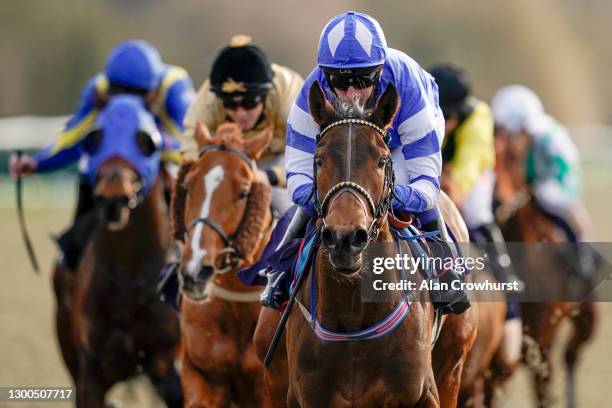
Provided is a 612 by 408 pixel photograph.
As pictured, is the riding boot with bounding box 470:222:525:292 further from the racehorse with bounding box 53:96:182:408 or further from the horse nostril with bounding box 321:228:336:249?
the horse nostril with bounding box 321:228:336:249

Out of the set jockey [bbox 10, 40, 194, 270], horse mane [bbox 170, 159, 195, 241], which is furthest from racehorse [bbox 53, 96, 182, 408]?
horse mane [bbox 170, 159, 195, 241]

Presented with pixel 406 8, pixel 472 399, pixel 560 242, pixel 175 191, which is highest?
pixel 406 8

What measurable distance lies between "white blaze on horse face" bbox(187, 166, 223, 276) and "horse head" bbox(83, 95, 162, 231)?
1444mm

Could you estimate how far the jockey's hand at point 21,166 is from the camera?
823 centimetres

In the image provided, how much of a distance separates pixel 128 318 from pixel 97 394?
1.45ft

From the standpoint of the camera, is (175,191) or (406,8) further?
(406,8)

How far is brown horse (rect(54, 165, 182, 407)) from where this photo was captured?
23.7 ft

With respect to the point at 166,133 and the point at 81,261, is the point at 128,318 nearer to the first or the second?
the point at 81,261

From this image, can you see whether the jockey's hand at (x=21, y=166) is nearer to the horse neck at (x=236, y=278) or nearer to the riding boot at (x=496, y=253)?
the horse neck at (x=236, y=278)

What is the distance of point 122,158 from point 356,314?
10.3 ft

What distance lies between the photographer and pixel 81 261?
7820 mm

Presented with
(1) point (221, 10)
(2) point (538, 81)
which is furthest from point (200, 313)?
(1) point (221, 10)

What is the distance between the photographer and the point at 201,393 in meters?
6.17

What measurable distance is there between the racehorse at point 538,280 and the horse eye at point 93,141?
8.99ft
